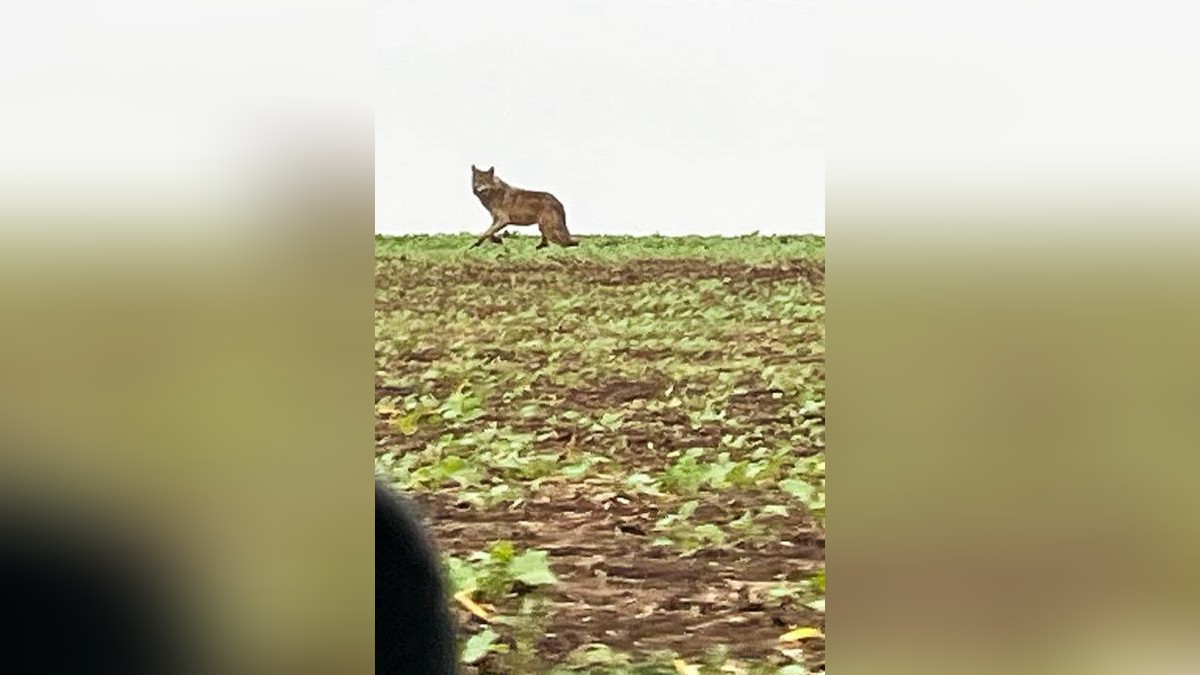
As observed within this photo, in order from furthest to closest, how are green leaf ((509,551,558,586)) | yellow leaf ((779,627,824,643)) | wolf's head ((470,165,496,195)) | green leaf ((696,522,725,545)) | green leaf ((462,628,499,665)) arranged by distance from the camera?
green leaf ((696,522,725,545))
green leaf ((509,551,558,586))
yellow leaf ((779,627,824,643))
green leaf ((462,628,499,665))
wolf's head ((470,165,496,195))

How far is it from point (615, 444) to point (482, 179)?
0.88m

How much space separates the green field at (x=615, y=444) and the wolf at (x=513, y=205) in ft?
0.37

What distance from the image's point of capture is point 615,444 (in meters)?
2.60

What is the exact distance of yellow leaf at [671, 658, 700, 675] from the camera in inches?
88.5

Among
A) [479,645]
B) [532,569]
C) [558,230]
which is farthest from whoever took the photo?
[532,569]

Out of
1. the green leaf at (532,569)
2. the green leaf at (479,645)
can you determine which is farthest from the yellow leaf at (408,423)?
the green leaf at (479,645)

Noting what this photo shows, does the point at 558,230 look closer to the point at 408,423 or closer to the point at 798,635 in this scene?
the point at 408,423

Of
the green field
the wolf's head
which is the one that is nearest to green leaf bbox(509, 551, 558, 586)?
the green field

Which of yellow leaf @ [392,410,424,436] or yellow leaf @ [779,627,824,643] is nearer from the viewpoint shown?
yellow leaf @ [779,627,824,643]

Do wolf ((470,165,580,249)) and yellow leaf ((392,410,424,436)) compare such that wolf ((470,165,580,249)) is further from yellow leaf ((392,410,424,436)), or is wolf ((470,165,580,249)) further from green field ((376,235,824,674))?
yellow leaf ((392,410,424,436))

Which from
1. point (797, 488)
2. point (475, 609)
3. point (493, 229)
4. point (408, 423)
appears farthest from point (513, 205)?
point (797, 488)

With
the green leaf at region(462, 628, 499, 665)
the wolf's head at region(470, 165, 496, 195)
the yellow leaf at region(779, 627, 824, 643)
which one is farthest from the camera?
the yellow leaf at region(779, 627, 824, 643)

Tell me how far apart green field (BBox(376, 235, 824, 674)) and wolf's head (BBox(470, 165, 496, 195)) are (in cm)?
20
